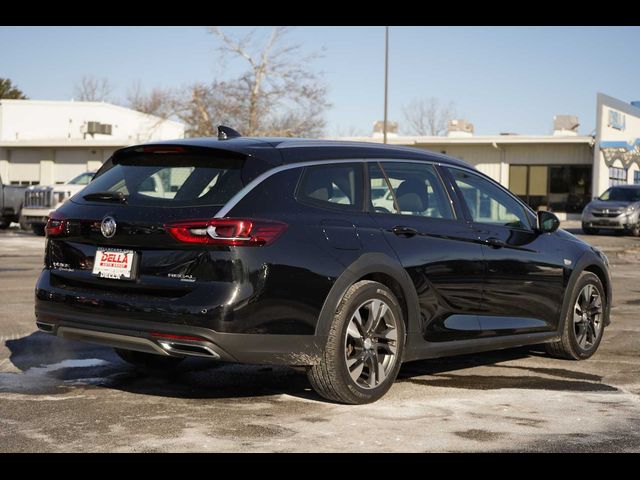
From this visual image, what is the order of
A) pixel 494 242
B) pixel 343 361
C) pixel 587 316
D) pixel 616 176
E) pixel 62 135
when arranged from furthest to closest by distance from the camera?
pixel 62 135 → pixel 616 176 → pixel 587 316 → pixel 494 242 → pixel 343 361

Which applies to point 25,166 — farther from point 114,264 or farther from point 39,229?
point 114,264

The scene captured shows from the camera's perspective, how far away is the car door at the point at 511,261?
7.21m

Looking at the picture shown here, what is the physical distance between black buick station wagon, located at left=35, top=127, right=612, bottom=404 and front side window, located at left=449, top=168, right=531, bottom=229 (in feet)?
0.13

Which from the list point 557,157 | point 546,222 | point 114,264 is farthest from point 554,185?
point 114,264

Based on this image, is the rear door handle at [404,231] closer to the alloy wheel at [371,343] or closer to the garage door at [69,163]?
the alloy wheel at [371,343]

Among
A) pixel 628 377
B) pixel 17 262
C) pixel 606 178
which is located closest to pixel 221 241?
pixel 628 377

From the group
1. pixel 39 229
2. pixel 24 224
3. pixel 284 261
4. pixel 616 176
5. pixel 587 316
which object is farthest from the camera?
pixel 616 176

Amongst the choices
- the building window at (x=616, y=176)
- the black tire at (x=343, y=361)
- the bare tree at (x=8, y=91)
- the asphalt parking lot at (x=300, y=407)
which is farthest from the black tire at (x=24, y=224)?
the bare tree at (x=8, y=91)

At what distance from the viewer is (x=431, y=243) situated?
671 centimetres

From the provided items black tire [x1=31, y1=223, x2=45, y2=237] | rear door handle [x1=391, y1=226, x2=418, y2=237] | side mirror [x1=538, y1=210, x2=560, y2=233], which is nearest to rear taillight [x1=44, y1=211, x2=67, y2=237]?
rear door handle [x1=391, y1=226, x2=418, y2=237]

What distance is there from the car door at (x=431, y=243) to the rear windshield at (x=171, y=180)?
42.0 inches

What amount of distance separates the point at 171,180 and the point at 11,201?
24450mm

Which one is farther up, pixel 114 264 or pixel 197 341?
pixel 114 264

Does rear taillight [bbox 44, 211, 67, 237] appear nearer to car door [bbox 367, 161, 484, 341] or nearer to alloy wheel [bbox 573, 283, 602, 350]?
car door [bbox 367, 161, 484, 341]
